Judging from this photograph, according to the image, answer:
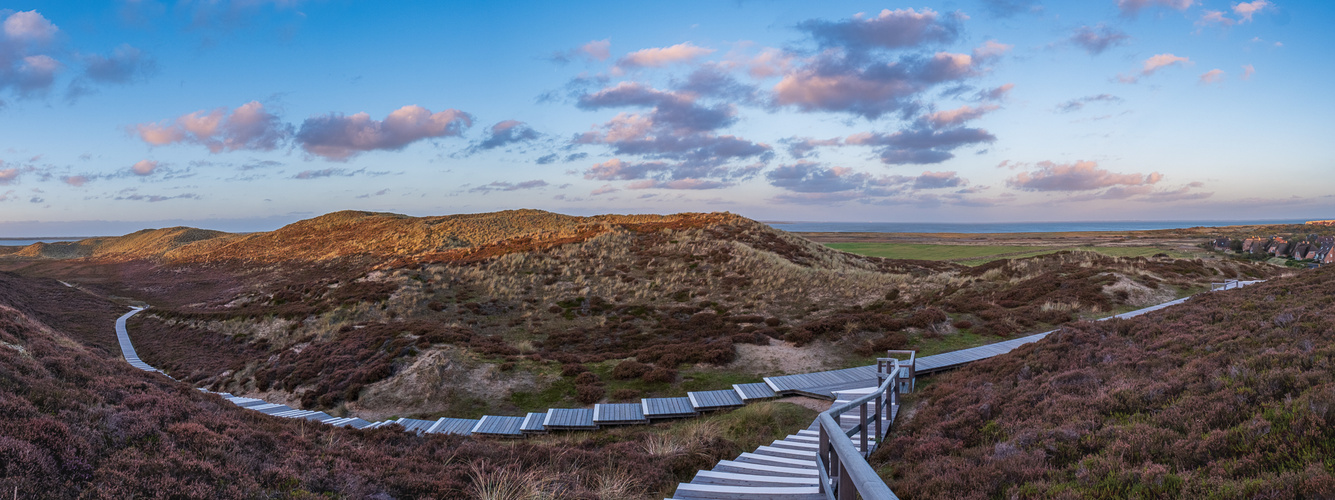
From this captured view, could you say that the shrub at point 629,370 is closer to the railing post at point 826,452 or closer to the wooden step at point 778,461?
the wooden step at point 778,461

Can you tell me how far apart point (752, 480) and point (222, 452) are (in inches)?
212

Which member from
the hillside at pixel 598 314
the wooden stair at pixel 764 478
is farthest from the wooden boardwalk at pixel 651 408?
the wooden stair at pixel 764 478

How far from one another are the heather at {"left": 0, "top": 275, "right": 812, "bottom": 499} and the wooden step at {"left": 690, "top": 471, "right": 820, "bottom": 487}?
126cm

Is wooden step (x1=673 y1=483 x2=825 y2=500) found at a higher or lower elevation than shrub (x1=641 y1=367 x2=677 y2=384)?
higher

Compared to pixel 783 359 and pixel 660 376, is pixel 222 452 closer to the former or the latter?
pixel 660 376

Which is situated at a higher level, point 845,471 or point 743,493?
point 845,471

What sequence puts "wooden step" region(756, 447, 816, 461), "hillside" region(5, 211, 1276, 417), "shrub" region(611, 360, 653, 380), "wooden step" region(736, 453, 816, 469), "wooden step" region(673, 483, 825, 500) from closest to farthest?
"wooden step" region(673, 483, 825, 500), "wooden step" region(736, 453, 816, 469), "wooden step" region(756, 447, 816, 461), "shrub" region(611, 360, 653, 380), "hillside" region(5, 211, 1276, 417)

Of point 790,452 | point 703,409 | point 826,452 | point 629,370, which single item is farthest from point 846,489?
point 629,370

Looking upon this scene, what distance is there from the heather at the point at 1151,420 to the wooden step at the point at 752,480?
0.89 m

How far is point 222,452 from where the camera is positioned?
18.1ft

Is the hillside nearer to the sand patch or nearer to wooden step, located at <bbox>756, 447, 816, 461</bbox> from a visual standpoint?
the sand patch

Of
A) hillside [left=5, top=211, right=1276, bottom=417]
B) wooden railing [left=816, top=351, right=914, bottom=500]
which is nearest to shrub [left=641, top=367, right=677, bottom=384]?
hillside [left=5, top=211, right=1276, bottom=417]

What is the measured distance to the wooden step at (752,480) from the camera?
5.32 metres

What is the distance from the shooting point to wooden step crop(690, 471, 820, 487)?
17.5ft
